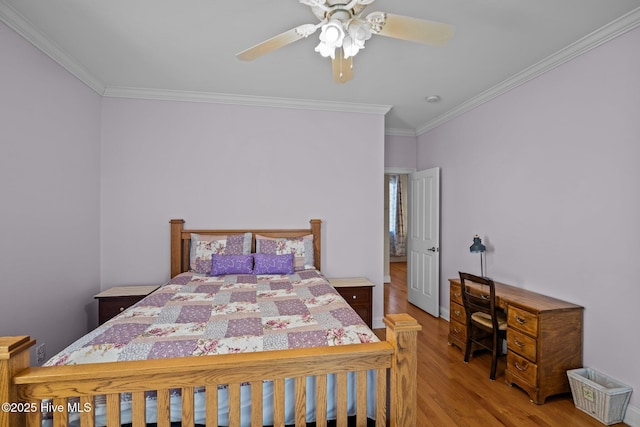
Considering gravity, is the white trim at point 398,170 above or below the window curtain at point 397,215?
above

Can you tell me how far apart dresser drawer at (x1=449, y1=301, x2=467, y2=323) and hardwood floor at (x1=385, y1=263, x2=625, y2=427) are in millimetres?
306

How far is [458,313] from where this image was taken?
3.27 metres

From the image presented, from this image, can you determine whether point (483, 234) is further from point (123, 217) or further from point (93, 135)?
point (93, 135)

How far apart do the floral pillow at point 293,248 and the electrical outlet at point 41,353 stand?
6.11ft

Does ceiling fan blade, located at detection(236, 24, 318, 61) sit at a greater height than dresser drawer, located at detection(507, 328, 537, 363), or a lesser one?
greater

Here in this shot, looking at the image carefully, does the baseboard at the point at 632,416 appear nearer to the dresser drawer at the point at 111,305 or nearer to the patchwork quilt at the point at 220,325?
the patchwork quilt at the point at 220,325

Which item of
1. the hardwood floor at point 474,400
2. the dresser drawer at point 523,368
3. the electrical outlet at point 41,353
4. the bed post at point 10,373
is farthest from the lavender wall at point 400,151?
the bed post at point 10,373

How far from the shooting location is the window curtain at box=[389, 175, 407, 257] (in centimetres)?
860

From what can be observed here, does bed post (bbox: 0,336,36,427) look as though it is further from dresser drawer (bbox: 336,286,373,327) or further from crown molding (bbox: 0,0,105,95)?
dresser drawer (bbox: 336,286,373,327)

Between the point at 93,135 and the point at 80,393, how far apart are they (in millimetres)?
2884

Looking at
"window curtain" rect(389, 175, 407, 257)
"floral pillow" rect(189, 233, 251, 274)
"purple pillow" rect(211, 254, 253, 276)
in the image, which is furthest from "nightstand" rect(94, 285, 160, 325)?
"window curtain" rect(389, 175, 407, 257)

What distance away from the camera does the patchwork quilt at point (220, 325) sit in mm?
1521

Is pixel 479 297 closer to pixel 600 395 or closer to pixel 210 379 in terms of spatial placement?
pixel 600 395

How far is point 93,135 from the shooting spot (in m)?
3.20
